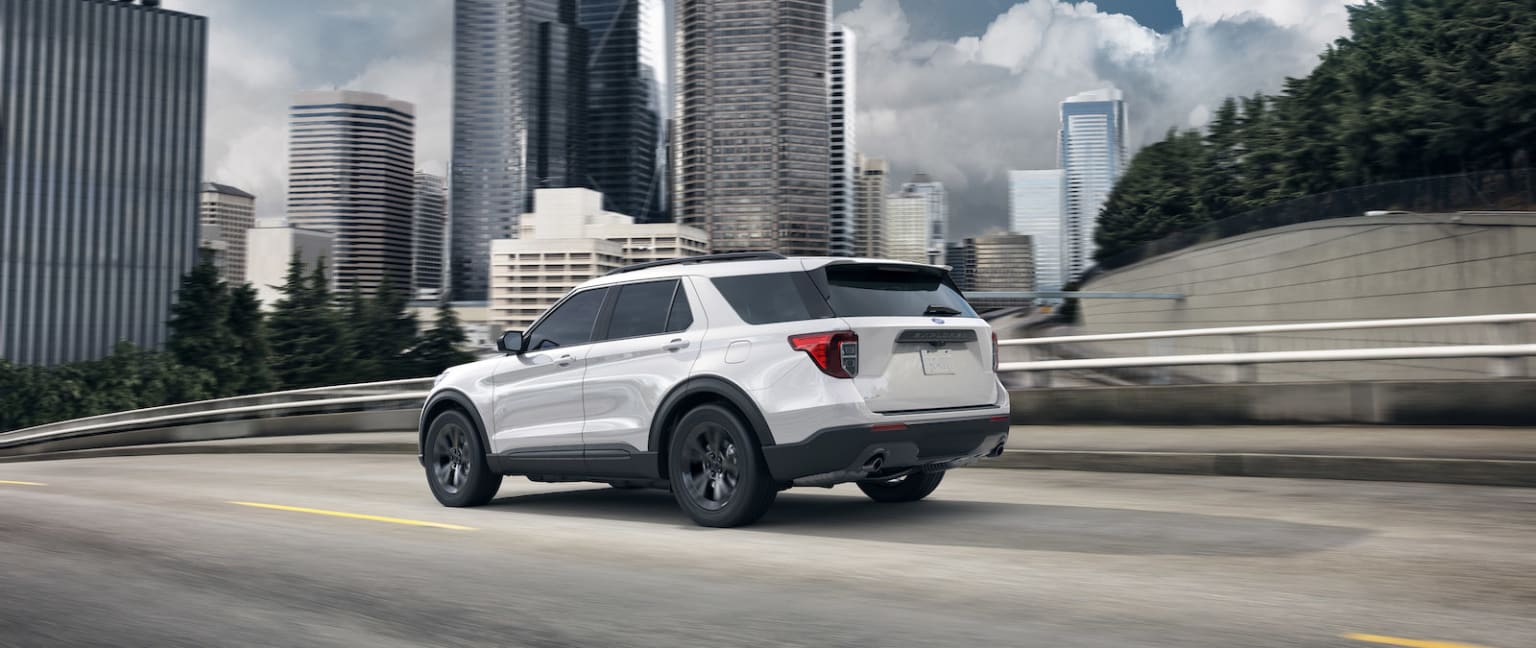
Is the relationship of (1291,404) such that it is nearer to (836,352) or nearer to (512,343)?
(836,352)

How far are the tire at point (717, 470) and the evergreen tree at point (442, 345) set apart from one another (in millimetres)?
88160

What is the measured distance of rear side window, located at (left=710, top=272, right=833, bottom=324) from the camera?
730 cm

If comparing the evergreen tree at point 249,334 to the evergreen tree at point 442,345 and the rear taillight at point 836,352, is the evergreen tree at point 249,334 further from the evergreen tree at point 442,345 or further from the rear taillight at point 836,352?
the rear taillight at point 836,352

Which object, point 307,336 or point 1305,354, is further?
point 307,336

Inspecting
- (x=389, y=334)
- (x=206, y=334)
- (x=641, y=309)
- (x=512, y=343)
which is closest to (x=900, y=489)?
(x=641, y=309)

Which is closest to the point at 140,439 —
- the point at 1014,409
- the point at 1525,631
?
the point at 1014,409

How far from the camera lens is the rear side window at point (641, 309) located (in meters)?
8.20

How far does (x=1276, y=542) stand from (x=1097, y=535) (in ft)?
3.14

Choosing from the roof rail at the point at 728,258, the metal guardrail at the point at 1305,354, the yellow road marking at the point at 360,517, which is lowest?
the yellow road marking at the point at 360,517

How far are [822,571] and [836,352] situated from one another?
1.53 metres

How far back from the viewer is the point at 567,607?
5117 mm

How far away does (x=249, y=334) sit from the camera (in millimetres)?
97500

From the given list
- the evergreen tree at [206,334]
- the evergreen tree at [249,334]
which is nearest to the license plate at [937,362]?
the evergreen tree at [249,334]

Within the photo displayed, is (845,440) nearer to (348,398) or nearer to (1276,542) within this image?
(1276,542)
